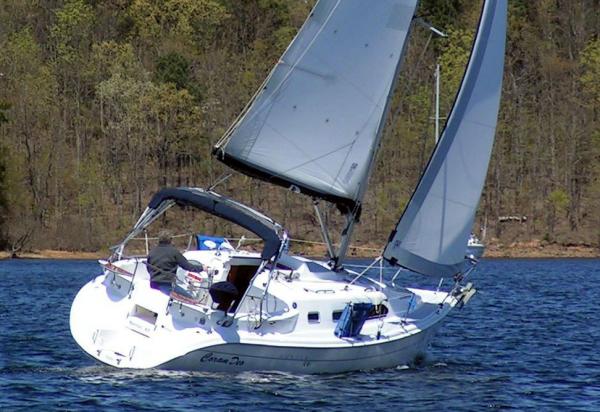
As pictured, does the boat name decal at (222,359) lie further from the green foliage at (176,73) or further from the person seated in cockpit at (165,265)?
the green foliage at (176,73)

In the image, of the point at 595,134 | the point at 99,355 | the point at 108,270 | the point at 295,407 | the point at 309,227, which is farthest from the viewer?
the point at 595,134

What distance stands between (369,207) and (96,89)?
→ 2116 cm

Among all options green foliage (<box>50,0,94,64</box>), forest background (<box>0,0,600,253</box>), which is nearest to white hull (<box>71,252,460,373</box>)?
forest background (<box>0,0,600,253</box>)

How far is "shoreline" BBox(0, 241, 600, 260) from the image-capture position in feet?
261

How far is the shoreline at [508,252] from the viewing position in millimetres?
79500

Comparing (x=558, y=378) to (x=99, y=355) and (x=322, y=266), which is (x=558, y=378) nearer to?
(x=322, y=266)

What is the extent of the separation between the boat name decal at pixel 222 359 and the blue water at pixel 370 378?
0.25 metres

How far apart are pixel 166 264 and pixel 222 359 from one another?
7.53 feet

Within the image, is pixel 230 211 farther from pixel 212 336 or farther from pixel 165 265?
pixel 212 336

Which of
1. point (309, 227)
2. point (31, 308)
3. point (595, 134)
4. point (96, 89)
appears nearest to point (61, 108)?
point (96, 89)

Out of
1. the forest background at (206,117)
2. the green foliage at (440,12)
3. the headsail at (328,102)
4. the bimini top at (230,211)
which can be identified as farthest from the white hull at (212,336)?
the green foliage at (440,12)

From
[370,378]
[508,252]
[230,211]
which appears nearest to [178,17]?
[508,252]

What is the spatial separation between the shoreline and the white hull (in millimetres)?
53456

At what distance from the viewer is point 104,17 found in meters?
107
